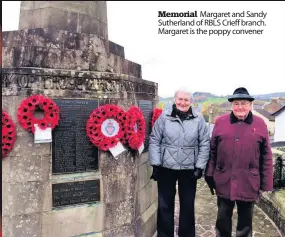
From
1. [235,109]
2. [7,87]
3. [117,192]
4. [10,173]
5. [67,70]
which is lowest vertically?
[117,192]

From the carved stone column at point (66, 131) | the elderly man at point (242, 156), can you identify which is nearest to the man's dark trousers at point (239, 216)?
the elderly man at point (242, 156)

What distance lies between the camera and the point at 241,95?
3762 millimetres

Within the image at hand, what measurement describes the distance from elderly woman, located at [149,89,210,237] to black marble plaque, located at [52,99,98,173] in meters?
0.96

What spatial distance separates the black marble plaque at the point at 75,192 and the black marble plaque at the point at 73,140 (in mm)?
211

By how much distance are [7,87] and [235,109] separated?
10.2 ft

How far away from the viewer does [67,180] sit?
4.02 m

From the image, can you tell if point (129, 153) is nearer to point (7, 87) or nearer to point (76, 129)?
point (76, 129)

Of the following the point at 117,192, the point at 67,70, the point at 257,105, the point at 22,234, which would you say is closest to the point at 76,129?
the point at 67,70

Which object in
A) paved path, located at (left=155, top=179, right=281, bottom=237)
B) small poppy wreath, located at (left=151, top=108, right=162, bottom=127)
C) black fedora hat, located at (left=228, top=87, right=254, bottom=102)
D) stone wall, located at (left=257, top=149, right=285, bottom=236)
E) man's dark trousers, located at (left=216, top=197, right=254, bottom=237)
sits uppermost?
black fedora hat, located at (left=228, top=87, right=254, bottom=102)

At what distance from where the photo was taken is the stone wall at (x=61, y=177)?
378cm

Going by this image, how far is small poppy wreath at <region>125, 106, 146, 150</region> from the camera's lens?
14.0ft

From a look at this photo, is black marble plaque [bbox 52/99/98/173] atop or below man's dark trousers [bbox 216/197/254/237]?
atop

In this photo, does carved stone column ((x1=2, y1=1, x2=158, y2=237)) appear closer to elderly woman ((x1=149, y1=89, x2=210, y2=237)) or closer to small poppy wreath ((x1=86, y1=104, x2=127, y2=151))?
small poppy wreath ((x1=86, y1=104, x2=127, y2=151))

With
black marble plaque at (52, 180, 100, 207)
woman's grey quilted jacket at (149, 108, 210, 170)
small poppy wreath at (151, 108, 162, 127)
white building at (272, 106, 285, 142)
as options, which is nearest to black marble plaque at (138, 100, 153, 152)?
small poppy wreath at (151, 108, 162, 127)
